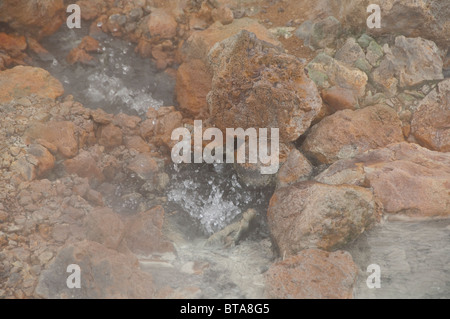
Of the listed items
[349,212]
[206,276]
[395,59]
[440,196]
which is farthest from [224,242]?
[395,59]

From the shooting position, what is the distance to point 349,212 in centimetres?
308

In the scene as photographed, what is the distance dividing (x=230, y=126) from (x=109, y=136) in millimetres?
1264

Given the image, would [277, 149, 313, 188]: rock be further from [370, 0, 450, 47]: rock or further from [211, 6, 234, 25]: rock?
[211, 6, 234, 25]: rock

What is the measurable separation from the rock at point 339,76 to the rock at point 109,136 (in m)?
2.06

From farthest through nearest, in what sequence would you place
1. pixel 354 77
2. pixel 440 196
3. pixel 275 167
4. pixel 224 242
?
pixel 354 77, pixel 275 167, pixel 224 242, pixel 440 196

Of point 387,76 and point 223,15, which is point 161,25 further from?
point 387,76

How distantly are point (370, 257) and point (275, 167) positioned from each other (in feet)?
4.01

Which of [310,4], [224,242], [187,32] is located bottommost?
[224,242]

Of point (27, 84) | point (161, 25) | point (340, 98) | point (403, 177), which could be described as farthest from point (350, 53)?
point (27, 84)

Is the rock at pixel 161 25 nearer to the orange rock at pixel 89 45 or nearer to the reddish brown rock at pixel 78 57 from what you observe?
the orange rock at pixel 89 45

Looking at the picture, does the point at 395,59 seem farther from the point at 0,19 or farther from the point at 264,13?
the point at 0,19

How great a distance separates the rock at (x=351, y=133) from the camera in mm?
3855

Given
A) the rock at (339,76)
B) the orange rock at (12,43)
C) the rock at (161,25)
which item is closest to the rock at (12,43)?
the orange rock at (12,43)

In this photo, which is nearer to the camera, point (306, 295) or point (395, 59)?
point (306, 295)
